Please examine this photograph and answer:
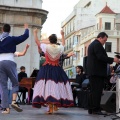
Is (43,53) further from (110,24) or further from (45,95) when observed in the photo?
(110,24)

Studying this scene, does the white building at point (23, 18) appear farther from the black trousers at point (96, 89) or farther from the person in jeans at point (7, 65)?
the person in jeans at point (7, 65)

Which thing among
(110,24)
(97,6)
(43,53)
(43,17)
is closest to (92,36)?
(110,24)

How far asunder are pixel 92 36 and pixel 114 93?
206ft

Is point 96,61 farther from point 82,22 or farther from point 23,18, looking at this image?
point 82,22

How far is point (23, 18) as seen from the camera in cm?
3006

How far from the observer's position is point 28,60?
3000 cm

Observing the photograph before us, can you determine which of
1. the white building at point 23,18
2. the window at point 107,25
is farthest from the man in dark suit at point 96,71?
the window at point 107,25

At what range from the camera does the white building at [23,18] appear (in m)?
29.8

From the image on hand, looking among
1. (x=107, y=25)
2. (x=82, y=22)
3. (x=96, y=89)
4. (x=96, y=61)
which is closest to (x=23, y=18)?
(x=96, y=61)

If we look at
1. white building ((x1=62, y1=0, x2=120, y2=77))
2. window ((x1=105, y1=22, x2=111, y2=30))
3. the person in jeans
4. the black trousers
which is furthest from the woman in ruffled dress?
white building ((x1=62, y1=0, x2=120, y2=77))

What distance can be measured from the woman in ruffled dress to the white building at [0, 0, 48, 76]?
56.3 ft

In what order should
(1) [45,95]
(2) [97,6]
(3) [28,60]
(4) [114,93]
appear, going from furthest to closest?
(2) [97,6] < (3) [28,60] < (1) [45,95] < (4) [114,93]

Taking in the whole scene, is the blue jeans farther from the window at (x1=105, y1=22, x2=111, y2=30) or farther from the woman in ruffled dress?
the window at (x1=105, y1=22, x2=111, y2=30)

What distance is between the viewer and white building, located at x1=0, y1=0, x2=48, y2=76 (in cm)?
2977
